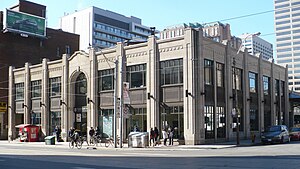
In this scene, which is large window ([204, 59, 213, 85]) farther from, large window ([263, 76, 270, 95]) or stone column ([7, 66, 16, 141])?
stone column ([7, 66, 16, 141])

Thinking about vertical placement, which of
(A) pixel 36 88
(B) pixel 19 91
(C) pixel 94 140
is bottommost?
(C) pixel 94 140

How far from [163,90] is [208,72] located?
4690 mm

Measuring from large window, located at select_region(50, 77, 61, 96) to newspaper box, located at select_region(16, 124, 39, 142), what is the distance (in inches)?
189

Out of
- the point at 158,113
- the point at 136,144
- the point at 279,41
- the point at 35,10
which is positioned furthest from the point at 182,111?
the point at 279,41

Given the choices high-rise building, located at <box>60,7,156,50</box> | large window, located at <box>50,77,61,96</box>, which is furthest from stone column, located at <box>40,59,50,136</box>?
high-rise building, located at <box>60,7,156,50</box>

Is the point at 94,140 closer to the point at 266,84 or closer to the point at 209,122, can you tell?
the point at 209,122

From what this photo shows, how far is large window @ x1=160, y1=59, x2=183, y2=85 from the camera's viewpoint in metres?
36.3

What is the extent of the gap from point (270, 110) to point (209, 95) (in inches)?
628

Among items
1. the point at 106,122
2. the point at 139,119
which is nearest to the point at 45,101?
the point at 106,122

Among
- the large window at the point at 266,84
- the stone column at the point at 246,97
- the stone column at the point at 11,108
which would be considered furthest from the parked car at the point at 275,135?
the stone column at the point at 11,108

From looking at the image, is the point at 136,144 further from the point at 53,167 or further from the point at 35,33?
the point at 35,33

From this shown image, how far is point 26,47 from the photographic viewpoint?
2525 inches

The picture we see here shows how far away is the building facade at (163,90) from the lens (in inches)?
1395

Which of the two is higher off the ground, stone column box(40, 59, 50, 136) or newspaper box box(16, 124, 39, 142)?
stone column box(40, 59, 50, 136)
